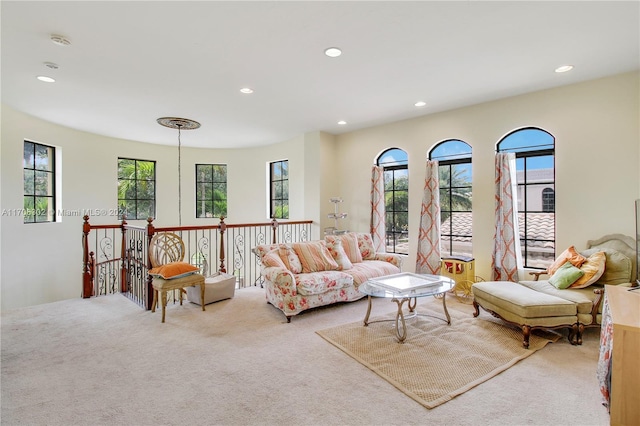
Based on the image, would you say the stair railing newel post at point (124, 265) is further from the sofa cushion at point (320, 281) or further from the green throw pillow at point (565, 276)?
the green throw pillow at point (565, 276)

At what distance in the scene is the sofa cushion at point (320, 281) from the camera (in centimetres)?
368

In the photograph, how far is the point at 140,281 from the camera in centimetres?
426

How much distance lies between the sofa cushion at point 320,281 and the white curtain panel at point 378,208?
1702 mm

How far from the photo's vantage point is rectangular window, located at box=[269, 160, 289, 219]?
725 centimetres

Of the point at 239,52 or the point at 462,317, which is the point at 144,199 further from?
the point at 462,317

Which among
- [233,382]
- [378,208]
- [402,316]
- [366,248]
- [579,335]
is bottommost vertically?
[233,382]

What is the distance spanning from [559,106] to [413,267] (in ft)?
10.1

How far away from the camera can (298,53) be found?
3.01 m

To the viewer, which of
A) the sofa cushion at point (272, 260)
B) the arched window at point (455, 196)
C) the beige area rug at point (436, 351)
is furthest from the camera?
the arched window at point (455, 196)

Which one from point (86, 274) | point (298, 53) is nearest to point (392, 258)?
point (298, 53)

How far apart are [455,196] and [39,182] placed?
7072 mm

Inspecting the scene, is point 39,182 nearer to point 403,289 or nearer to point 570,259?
point 403,289

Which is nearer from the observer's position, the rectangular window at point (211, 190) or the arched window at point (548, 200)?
the arched window at point (548, 200)

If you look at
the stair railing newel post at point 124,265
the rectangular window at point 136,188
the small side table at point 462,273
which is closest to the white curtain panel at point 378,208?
the small side table at point 462,273
